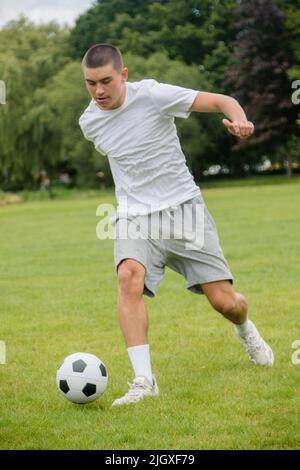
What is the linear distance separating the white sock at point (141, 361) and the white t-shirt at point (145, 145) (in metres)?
1.02

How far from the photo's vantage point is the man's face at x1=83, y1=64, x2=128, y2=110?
238 inches

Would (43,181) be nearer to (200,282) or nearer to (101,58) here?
(200,282)

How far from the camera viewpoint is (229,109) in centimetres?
589

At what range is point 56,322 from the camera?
9.63 metres

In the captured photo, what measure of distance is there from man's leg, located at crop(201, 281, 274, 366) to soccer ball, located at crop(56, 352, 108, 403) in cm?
114

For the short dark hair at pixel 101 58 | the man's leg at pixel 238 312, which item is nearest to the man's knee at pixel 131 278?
the man's leg at pixel 238 312

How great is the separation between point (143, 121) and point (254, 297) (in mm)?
5000

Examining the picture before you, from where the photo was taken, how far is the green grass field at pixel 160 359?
5102mm

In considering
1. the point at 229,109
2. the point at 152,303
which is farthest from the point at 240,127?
the point at 152,303

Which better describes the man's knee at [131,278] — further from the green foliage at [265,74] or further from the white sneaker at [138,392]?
the green foliage at [265,74]

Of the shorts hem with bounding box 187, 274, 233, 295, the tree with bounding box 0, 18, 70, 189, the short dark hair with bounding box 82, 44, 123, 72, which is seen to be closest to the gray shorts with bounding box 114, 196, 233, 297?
the shorts hem with bounding box 187, 274, 233, 295

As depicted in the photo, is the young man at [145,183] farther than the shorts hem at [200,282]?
No

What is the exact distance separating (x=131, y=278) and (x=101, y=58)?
162cm

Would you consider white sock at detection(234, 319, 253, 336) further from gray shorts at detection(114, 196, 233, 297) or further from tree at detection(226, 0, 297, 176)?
tree at detection(226, 0, 297, 176)
